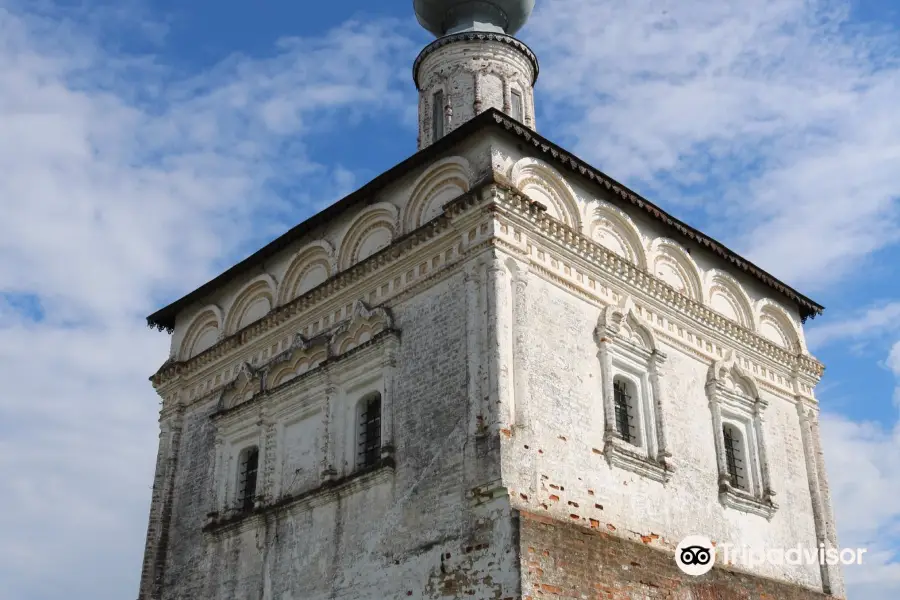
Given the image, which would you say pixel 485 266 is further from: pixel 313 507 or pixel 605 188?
pixel 313 507

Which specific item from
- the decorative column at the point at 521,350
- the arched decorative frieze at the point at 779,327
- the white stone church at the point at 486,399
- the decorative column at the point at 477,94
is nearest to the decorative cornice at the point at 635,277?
the white stone church at the point at 486,399

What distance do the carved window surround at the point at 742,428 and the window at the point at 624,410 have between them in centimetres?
149

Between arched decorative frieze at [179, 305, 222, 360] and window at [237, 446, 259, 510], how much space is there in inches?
85.2

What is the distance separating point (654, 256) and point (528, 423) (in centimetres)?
411

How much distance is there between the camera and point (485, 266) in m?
11.5

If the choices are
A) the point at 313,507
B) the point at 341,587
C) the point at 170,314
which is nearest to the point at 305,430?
the point at 313,507

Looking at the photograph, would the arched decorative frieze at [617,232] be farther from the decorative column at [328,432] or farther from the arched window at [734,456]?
the decorative column at [328,432]

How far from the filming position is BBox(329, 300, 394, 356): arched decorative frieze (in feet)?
41.7

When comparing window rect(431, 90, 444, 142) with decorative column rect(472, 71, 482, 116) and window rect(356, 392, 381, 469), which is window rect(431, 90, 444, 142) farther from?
window rect(356, 392, 381, 469)

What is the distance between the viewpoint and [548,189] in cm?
1285

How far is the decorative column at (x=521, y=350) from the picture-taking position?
10859mm

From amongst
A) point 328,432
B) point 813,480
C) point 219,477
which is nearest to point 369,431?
point 328,432

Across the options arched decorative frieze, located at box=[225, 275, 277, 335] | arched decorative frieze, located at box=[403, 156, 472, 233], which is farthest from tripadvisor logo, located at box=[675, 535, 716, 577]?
arched decorative frieze, located at box=[225, 275, 277, 335]

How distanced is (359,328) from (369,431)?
133 centimetres
